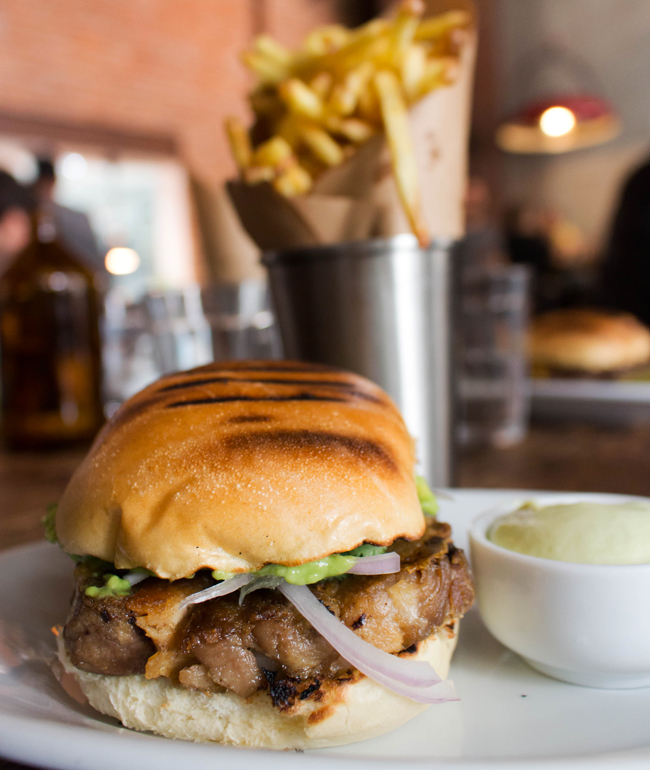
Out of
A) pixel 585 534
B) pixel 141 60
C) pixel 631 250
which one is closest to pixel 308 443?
pixel 585 534

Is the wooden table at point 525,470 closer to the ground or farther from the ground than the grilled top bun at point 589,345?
closer to the ground

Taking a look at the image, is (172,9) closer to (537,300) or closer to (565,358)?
(537,300)

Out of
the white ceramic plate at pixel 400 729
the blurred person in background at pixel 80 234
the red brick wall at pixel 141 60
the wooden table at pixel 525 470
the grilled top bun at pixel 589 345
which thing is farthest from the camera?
the blurred person in background at pixel 80 234

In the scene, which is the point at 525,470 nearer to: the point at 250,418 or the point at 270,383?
the point at 270,383

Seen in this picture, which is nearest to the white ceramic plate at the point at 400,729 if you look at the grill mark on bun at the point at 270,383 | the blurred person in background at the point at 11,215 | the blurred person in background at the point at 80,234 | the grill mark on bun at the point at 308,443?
the grill mark on bun at the point at 308,443

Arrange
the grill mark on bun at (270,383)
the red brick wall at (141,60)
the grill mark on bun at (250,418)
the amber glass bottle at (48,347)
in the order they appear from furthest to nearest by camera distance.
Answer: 1. the red brick wall at (141,60)
2. the amber glass bottle at (48,347)
3. the grill mark on bun at (270,383)
4. the grill mark on bun at (250,418)

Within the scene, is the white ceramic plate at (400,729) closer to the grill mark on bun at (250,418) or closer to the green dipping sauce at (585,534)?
the green dipping sauce at (585,534)
